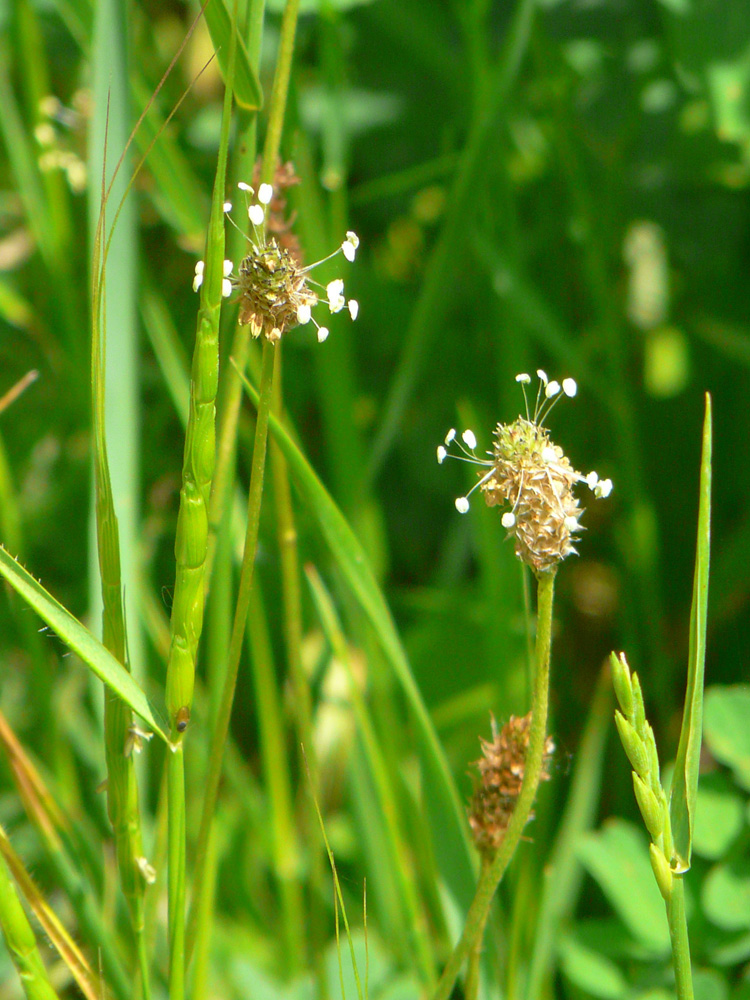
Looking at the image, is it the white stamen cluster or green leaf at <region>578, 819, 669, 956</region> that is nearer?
the white stamen cluster

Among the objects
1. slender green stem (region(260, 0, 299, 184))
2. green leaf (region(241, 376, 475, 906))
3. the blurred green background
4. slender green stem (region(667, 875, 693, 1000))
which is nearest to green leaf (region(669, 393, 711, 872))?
slender green stem (region(667, 875, 693, 1000))

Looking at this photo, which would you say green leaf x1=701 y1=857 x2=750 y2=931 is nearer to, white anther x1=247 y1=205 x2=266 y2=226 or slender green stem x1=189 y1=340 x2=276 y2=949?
slender green stem x1=189 y1=340 x2=276 y2=949

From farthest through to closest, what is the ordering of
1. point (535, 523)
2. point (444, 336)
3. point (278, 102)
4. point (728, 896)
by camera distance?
point (444, 336)
point (728, 896)
point (278, 102)
point (535, 523)

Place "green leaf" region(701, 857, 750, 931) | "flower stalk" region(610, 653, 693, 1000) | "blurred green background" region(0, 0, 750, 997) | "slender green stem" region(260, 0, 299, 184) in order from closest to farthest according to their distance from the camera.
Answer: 1. "flower stalk" region(610, 653, 693, 1000)
2. "slender green stem" region(260, 0, 299, 184)
3. "green leaf" region(701, 857, 750, 931)
4. "blurred green background" region(0, 0, 750, 997)

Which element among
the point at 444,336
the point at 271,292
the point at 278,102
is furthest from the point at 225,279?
the point at 444,336

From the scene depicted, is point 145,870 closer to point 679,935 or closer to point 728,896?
point 679,935

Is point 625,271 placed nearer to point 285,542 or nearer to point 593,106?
point 593,106

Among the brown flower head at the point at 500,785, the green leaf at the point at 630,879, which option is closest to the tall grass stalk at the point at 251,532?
the brown flower head at the point at 500,785
